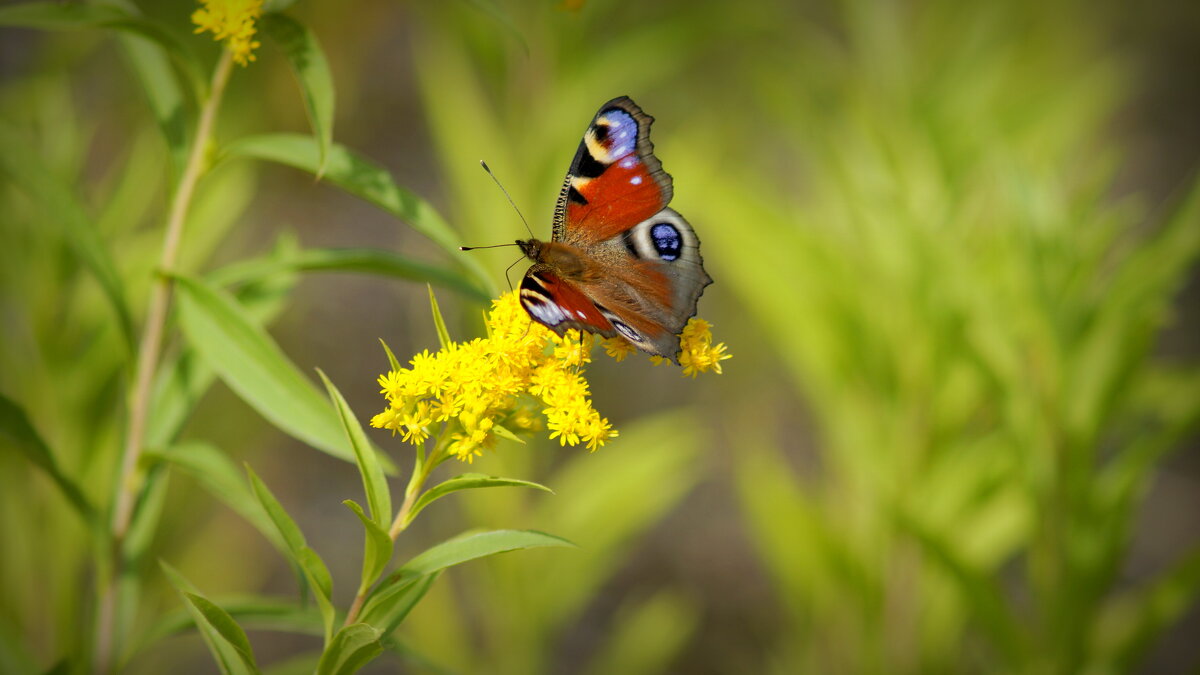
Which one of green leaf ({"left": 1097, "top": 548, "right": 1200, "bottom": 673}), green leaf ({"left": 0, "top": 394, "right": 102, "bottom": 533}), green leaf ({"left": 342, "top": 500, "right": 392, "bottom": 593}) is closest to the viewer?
green leaf ({"left": 342, "top": 500, "right": 392, "bottom": 593})

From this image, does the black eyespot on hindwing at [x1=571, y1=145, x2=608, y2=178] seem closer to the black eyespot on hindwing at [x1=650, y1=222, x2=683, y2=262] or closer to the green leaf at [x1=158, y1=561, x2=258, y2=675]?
the black eyespot on hindwing at [x1=650, y1=222, x2=683, y2=262]

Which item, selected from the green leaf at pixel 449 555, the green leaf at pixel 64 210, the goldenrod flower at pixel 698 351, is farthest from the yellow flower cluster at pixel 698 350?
the green leaf at pixel 64 210

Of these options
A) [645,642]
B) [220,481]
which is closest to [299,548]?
[220,481]

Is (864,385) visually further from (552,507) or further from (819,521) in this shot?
(552,507)

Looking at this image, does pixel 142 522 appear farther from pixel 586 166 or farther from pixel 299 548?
pixel 586 166

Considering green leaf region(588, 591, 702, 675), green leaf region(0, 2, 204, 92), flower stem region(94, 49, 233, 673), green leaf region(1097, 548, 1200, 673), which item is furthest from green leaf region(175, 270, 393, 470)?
green leaf region(588, 591, 702, 675)

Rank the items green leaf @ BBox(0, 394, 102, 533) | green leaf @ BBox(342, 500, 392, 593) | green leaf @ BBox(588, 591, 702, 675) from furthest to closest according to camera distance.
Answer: green leaf @ BBox(588, 591, 702, 675) → green leaf @ BBox(0, 394, 102, 533) → green leaf @ BBox(342, 500, 392, 593)

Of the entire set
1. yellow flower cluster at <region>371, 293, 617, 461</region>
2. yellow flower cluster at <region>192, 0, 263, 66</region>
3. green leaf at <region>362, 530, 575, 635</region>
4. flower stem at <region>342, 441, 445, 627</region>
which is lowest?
green leaf at <region>362, 530, 575, 635</region>

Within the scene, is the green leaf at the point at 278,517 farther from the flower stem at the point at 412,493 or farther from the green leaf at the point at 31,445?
the green leaf at the point at 31,445
